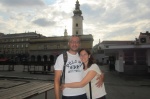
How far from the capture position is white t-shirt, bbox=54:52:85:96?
3.47 m

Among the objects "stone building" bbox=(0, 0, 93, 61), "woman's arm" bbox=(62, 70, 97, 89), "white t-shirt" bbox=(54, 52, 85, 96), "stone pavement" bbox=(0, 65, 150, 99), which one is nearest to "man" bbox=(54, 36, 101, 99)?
"white t-shirt" bbox=(54, 52, 85, 96)

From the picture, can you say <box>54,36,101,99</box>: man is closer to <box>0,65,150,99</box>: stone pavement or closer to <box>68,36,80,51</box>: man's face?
<box>68,36,80,51</box>: man's face

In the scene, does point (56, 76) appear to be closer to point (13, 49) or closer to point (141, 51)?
point (141, 51)

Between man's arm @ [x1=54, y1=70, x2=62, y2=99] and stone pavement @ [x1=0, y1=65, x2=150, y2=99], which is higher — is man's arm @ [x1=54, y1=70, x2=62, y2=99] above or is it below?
above

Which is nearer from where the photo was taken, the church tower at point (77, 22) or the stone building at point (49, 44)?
the stone building at point (49, 44)

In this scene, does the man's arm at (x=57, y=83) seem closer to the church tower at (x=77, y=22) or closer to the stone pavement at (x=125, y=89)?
the stone pavement at (x=125, y=89)

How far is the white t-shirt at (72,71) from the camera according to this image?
137 inches

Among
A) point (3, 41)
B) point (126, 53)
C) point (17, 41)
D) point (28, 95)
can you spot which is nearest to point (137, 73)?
point (126, 53)

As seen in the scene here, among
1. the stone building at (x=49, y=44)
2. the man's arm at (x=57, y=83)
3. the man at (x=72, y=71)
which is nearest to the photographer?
the man's arm at (x=57, y=83)

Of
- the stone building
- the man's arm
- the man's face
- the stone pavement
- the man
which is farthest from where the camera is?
the stone building

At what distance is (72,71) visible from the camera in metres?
3.53

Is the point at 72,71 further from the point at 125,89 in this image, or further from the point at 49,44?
the point at 49,44

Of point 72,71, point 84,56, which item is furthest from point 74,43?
point 72,71

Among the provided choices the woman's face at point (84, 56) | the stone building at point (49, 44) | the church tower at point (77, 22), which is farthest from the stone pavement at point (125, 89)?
the church tower at point (77, 22)
